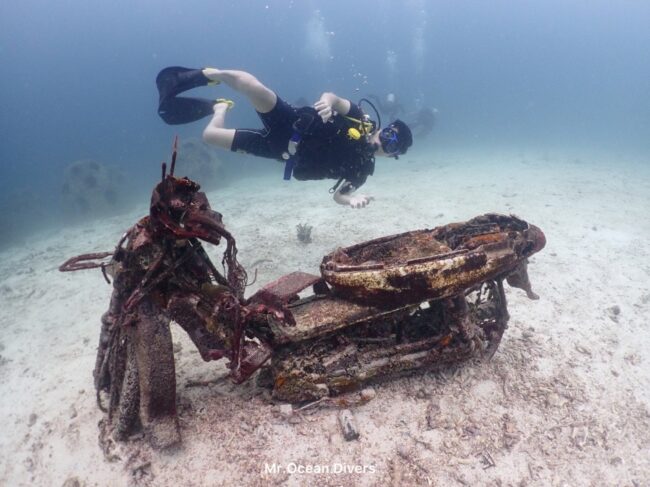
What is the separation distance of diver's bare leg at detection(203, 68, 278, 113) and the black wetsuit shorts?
0.51 ft

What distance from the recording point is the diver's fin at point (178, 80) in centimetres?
567

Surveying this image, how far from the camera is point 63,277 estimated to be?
7.42 metres

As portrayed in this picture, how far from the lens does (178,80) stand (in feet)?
18.8

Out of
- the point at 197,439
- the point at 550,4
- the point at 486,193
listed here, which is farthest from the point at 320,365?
the point at 550,4

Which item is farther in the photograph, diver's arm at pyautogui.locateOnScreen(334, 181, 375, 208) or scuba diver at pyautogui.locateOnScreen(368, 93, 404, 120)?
scuba diver at pyautogui.locateOnScreen(368, 93, 404, 120)

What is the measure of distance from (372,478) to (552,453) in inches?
54.9

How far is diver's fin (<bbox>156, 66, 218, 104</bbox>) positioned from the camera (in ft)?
18.6

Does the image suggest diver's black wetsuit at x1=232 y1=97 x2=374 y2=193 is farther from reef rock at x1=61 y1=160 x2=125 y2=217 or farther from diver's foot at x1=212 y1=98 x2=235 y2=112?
reef rock at x1=61 y1=160 x2=125 y2=217

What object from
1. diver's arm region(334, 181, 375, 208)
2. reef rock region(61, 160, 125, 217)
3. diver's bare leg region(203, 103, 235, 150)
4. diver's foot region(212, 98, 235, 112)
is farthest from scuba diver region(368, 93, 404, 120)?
diver's arm region(334, 181, 375, 208)

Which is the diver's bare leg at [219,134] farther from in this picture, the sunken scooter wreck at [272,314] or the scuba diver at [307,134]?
the sunken scooter wreck at [272,314]

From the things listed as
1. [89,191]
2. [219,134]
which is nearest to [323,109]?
[219,134]

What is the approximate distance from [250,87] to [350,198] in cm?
219

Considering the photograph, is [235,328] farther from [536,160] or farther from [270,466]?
[536,160]

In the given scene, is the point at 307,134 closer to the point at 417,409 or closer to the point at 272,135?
the point at 272,135
